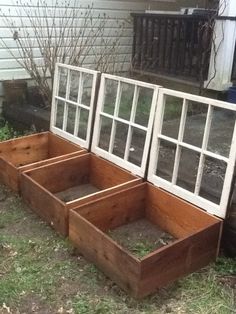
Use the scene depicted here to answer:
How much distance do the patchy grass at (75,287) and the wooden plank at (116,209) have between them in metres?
0.30

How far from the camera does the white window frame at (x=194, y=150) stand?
116 inches

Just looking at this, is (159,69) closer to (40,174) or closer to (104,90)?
(104,90)

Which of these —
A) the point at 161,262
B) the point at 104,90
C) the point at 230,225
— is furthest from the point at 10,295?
the point at 104,90

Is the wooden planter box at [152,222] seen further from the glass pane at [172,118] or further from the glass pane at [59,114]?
the glass pane at [59,114]

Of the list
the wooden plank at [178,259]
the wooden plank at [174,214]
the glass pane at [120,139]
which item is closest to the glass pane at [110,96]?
the glass pane at [120,139]

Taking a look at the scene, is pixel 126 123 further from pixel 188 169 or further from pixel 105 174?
pixel 188 169

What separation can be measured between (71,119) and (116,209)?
1450 mm

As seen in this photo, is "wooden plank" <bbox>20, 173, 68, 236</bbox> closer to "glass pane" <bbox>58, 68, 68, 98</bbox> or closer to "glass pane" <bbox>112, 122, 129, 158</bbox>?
"glass pane" <bbox>112, 122, 129, 158</bbox>

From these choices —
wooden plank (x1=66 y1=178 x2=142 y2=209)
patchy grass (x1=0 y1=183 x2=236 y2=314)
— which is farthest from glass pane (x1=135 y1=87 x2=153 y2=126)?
patchy grass (x1=0 y1=183 x2=236 y2=314)

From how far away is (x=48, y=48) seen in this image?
18.8 feet

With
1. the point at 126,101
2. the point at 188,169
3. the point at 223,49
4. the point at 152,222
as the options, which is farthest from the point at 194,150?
the point at 223,49

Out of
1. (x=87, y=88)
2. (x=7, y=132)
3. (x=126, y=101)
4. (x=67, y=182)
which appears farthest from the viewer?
(x=7, y=132)

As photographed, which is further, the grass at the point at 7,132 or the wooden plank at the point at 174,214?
the grass at the point at 7,132

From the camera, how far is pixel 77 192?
3996mm
